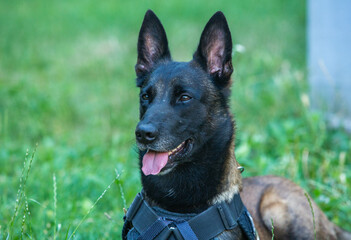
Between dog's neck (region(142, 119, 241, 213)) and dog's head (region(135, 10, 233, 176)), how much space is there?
0.05m

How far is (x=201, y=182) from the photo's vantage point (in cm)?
260

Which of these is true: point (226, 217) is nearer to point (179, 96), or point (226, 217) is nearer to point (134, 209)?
point (134, 209)

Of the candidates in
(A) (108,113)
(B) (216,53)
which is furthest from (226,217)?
(A) (108,113)

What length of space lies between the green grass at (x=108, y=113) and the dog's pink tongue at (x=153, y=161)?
0.58 m

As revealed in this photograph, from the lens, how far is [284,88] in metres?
5.65

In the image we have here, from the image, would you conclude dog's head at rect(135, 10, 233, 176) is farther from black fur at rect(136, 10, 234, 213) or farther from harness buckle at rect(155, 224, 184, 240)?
harness buckle at rect(155, 224, 184, 240)

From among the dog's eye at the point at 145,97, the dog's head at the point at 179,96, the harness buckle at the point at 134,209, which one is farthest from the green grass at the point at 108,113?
the dog's eye at the point at 145,97

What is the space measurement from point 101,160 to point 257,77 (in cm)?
309

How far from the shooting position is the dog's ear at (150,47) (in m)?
2.99

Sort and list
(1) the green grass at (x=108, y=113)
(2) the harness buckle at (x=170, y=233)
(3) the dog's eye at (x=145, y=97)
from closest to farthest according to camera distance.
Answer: (2) the harness buckle at (x=170, y=233)
(3) the dog's eye at (x=145, y=97)
(1) the green grass at (x=108, y=113)

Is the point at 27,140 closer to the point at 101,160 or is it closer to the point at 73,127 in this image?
the point at 73,127

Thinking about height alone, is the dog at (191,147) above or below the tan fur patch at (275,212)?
above

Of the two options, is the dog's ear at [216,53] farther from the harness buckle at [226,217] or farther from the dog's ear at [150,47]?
the harness buckle at [226,217]

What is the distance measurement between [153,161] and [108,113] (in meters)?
3.82
